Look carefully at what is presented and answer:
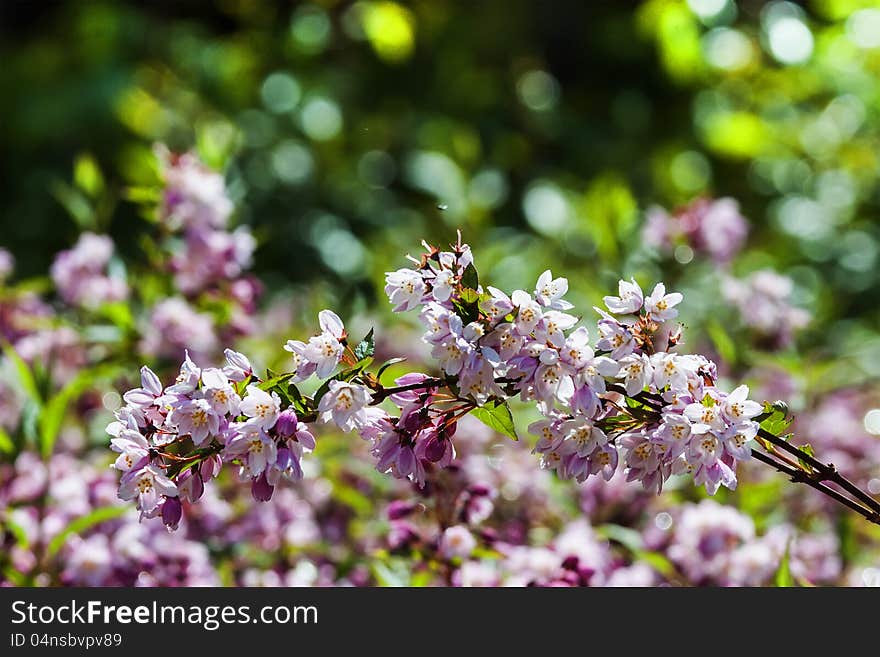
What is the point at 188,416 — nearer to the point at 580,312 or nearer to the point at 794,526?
the point at 794,526

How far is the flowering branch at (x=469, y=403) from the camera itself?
1.06 metres

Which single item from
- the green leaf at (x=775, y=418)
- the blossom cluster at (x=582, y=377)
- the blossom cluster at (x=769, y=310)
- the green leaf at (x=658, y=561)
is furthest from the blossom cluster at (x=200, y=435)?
the blossom cluster at (x=769, y=310)

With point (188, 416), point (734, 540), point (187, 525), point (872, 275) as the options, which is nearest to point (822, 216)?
point (872, 275)

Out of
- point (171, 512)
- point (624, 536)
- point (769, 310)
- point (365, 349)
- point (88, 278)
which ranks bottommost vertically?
point (171, 512)

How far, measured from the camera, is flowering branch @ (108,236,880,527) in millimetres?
1056

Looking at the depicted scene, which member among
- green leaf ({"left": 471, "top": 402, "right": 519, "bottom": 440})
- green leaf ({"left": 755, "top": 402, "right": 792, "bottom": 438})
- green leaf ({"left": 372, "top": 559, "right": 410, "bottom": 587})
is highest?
green leaf ({"left": 372, "top": 559, "right": 410, "bottom": 587})

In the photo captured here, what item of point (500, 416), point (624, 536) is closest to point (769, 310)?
point (624, 536)

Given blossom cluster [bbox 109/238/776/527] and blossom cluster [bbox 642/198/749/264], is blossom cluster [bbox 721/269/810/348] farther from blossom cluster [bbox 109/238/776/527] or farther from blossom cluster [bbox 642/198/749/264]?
blossom cluster [bbox 109/238/776/527]

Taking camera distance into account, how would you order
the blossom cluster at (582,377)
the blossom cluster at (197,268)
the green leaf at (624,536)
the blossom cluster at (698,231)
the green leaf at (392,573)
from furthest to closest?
the blossom cluster at (698,231), the blossom cluster at (197,268), the green leaf at (624,536), the green leaf at (392,573), the blossom cluster at (582,377)

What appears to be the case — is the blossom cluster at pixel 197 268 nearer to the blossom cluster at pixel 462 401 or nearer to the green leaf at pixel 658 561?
the green leaf at pixel 658 561

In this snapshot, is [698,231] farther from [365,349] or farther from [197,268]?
[365,349]

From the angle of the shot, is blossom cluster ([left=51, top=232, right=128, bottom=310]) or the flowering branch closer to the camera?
the flowering branch

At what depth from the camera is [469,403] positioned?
1.09 meters

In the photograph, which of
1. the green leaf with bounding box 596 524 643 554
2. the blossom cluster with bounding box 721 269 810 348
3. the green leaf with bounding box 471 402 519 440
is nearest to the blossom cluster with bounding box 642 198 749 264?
the blossom cluster with bounding box 721 269 810 348
